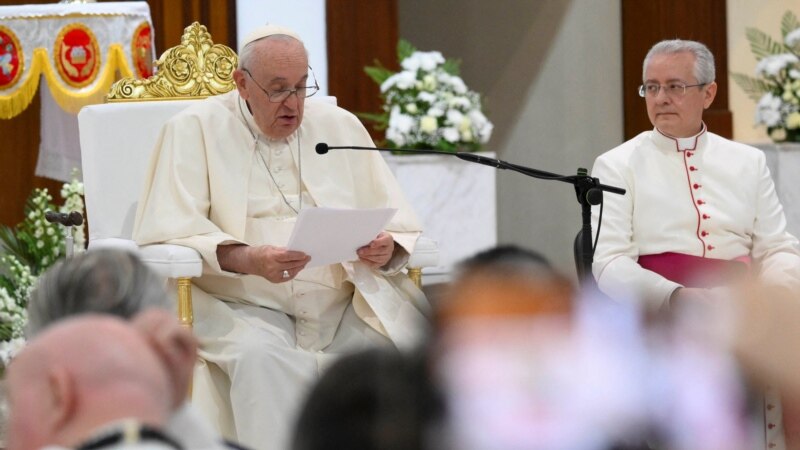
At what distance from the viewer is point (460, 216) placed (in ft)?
25.5

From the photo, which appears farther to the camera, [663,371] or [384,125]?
[384,125]

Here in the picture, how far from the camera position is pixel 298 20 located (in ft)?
25.7

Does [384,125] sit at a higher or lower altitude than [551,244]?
higher

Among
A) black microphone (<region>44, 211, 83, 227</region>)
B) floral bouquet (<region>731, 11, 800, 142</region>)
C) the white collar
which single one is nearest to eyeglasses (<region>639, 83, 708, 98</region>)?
the white collar

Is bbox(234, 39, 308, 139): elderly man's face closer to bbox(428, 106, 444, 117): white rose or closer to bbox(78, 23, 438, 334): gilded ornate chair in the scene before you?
bbox(78, 23, 438, 334): gilded ornate chair

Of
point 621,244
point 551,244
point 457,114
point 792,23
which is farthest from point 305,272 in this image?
point 551,244

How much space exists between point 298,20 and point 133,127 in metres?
3.25

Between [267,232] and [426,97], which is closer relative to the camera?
[267,232]

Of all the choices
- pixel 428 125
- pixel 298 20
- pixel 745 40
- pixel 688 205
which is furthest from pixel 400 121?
pixel 745 40

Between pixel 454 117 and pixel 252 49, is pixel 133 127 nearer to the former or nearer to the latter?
pixel 252 49

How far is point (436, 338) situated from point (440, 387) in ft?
0.12

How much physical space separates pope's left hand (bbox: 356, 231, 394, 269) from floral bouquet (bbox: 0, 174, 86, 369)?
2.27 meters

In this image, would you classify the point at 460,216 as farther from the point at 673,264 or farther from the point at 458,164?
the point at 673,264

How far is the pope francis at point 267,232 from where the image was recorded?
3906 millimetres
